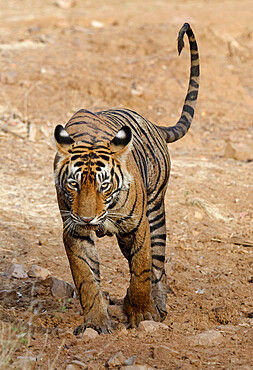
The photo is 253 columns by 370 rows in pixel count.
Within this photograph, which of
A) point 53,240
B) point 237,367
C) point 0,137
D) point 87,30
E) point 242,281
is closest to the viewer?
point 237,367

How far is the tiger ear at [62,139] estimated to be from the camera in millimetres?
3974

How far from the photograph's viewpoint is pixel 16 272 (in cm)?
561

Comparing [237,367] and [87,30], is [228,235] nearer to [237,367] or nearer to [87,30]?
[237,367]

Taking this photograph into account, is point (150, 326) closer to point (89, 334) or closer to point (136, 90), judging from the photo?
point (89, 334)

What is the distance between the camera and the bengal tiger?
3889 mm

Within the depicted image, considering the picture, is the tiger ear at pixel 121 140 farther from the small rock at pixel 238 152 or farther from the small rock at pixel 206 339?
the small rock at pixel 238 152

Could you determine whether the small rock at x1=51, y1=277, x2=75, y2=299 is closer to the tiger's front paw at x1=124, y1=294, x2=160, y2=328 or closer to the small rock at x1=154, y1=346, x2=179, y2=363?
the tiger's front paw at x1=124, y1=294, x2=160, y2=328

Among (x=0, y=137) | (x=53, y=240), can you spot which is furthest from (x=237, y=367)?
(x=0, y=137)

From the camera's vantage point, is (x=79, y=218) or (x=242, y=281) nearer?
(x=79, y=218)

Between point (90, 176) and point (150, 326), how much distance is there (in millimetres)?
1248

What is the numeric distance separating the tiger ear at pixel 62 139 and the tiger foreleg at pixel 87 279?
65cm

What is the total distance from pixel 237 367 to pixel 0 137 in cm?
666

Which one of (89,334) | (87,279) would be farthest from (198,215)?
(89,334)

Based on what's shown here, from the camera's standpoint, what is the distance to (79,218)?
3.80m
